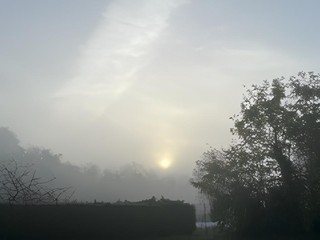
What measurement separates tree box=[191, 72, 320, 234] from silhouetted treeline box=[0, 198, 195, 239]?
3648 mm

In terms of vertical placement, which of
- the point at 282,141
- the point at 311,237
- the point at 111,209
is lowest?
the point at 311,237

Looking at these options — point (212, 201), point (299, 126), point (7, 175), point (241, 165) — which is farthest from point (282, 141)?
point (7, 175)

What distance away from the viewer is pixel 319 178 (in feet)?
113

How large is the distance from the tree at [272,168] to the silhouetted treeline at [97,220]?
3648mm

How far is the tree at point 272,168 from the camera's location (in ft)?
115

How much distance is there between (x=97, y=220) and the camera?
1203 inches

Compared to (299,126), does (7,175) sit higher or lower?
lower

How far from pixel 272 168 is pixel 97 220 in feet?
51.1

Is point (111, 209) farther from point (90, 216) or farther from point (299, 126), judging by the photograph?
point (299, 126)

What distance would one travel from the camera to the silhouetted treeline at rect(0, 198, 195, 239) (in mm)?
24797

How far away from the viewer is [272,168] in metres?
36.9

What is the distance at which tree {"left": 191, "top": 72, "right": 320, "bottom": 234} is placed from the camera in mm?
35031

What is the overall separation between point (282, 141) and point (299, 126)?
196 centimetres

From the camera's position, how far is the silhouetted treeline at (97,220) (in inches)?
976
